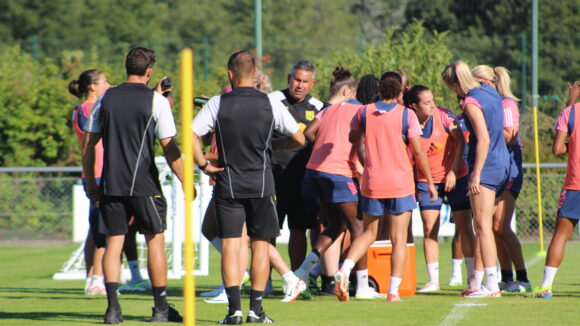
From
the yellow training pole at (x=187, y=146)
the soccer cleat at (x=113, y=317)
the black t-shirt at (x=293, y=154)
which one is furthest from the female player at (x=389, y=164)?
the yellow training pole at (x=187, y=146)

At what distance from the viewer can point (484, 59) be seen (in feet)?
101

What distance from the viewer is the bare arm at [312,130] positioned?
8733mm

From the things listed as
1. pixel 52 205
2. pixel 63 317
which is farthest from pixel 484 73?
pixel 52 205

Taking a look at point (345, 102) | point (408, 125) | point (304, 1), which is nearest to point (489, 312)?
point (408, 125)

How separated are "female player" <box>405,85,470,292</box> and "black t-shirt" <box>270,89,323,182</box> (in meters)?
0.95

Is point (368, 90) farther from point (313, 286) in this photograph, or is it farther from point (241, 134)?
point (241, 134)

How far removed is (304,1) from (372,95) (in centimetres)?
4706

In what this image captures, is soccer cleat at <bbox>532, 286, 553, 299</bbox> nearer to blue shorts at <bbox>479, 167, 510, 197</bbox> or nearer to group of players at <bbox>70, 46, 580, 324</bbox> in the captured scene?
group of players at <bbox>70, 46, 580, 324</bbox>

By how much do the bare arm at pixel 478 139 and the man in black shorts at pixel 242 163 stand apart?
1.84m

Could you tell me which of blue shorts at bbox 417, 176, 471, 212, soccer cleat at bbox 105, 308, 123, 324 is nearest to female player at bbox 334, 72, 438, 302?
blue shorts at bbox 417, 176, 471, 212

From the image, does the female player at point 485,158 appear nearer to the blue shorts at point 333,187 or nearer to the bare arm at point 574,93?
the bare arm at point 574,93

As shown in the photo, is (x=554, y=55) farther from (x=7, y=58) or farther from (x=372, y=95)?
(x=372, y=95)

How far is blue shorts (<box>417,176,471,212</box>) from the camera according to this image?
360 inches

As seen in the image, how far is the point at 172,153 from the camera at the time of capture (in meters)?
7.23
